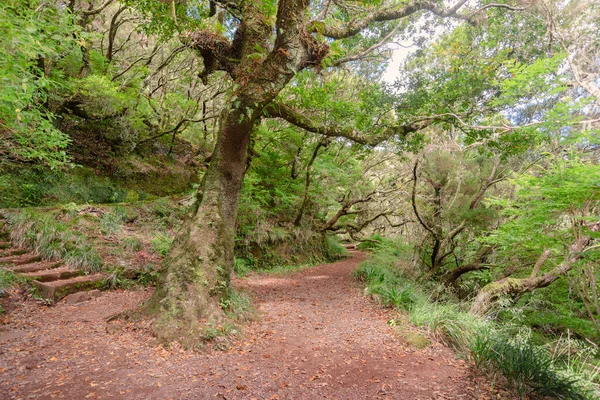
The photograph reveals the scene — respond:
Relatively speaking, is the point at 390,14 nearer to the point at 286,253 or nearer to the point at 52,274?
the point at 52,274

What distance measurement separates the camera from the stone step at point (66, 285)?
5180 millimetres

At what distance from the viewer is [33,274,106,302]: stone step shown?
5180mm

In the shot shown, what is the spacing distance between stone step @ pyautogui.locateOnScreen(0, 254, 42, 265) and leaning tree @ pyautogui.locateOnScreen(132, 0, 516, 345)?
3.23 metres

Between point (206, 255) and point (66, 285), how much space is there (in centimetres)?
293

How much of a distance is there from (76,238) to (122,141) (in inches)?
230

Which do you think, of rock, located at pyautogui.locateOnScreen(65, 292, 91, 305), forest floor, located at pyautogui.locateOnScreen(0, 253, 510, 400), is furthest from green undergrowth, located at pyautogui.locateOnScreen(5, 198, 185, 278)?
forest floor, located at pyautogui.locateOnScreen(0, 253, 510, 400)

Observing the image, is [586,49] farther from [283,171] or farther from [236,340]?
[236,340]

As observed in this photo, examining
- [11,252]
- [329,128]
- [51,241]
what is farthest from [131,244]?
[329,128]

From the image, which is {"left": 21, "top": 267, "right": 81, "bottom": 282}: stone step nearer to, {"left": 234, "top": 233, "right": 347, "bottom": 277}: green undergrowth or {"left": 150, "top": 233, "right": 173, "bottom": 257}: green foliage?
{"left": 150, "top": 233, "right": 173, "bottom": 257}: green foliage

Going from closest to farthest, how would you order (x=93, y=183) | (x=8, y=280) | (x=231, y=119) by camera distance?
(x=8, y=280) → (x=231, y=119) → (x=93, y=183)

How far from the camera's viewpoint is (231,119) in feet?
17.4

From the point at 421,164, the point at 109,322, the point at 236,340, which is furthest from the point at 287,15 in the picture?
the point at 421,164

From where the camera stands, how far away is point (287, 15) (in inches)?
195

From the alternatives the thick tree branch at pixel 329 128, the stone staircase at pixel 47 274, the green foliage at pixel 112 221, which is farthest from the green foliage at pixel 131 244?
the thick tree branch at pixel 329 128
